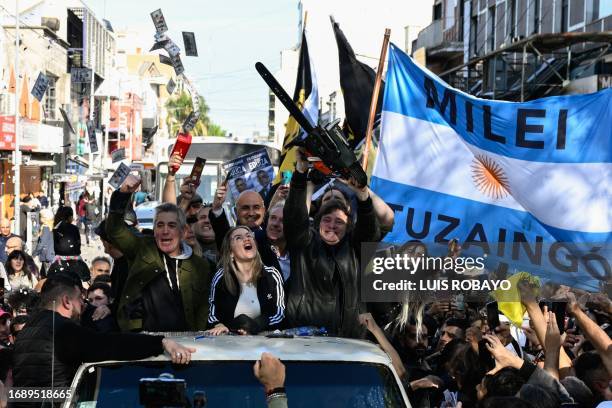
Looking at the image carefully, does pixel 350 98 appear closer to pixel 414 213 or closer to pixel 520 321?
pixel 414 213

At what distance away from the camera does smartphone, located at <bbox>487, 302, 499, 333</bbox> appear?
7.88m

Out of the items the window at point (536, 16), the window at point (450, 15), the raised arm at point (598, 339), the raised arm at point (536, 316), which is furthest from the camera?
the window at point (450, 15)

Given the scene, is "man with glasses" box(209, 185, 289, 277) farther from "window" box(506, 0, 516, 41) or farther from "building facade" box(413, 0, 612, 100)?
"window" box(506, 0, 516, 41)

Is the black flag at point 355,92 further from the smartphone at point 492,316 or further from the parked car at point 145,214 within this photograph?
the parked car at point 145,214

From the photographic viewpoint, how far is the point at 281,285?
272 inches

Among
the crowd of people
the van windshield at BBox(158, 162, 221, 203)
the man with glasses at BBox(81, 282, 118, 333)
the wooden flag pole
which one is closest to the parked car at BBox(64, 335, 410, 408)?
the crowd of people

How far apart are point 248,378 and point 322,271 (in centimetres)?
210

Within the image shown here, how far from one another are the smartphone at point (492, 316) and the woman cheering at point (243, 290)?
171 cm

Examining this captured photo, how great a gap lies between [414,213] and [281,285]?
2.05 m

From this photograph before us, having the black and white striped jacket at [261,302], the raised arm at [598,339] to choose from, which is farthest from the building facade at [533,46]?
the raised arm at [598,339]

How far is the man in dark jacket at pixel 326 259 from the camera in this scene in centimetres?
693

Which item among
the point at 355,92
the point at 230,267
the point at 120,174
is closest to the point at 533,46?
the point at 120,174

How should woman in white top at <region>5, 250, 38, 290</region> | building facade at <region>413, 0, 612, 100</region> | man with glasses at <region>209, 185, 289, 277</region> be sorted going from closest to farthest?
man with glasses at <region>209, 185, 289, 277</region> → woman in white top at <region>5, 250, 38, 290</region> → building facade at <region>413, 0, 612, 100</region>

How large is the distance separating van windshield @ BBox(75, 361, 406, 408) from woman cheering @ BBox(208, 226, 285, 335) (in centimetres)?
161
